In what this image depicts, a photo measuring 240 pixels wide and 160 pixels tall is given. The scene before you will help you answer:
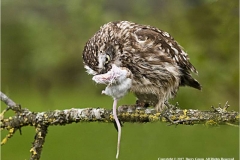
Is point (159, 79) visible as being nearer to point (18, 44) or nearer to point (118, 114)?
point (118, 114)

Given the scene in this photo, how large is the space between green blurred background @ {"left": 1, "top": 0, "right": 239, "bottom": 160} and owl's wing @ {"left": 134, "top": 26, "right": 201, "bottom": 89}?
453 millimetres

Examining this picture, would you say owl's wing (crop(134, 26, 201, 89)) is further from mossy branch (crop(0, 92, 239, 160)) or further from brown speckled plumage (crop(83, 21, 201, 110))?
mossy branch (crop(0, 92, 239, 160))

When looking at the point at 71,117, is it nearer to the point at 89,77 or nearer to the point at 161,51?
the point at 161,51

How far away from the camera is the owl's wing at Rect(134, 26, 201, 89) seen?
3596mm

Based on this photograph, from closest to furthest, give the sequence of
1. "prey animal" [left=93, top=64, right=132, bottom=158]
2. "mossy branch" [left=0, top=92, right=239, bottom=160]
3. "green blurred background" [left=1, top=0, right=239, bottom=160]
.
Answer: "mossy branch" [left=0, top=92, right=239, bottom=160]
"prey animal" [left=93, top=64, right=132, bottom=158]
"green blurred background" [left=1, top=0, right=239, bottom=160]

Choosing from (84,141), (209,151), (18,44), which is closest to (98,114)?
(209,151)

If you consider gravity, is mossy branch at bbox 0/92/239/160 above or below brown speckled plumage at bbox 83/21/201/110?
below

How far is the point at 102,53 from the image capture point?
3.39 m

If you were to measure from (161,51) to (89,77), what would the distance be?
2049 mm

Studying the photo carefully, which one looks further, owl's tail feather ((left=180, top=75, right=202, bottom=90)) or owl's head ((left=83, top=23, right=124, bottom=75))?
owl's tail feather ((left=180, top=75, right=202, bottom=90))

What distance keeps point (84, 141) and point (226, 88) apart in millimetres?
2831

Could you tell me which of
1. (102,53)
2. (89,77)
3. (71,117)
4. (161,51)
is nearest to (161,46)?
(161,51)

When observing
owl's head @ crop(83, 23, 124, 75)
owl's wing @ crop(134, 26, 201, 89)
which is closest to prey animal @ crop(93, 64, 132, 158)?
owl's head @ crop(83, 23, 124, 75)

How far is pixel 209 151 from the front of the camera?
5.52 m
